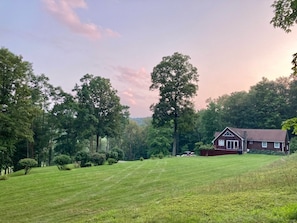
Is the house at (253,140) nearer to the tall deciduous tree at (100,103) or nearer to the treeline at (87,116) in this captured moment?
the treeline at (87,116)

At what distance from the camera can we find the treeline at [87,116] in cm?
2480

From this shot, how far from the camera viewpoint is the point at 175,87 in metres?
39.8

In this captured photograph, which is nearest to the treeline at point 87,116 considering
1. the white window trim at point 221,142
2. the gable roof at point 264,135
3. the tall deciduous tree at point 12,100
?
the tall deciduous tree at point 12,100

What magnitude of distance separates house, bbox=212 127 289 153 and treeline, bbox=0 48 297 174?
232 inches

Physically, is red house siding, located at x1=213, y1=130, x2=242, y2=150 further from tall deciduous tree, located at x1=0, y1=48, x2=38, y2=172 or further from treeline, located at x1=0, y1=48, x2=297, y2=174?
tall deciduous tree, located at x1=0, y1=48, x2=38, y2=172

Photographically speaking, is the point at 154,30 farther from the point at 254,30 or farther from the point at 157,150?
the point at 157,150

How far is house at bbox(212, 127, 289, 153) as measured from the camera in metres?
40.3

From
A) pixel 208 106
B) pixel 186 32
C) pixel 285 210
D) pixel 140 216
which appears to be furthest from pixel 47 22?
pixel 208 106

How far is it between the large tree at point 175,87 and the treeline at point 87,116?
1586mm

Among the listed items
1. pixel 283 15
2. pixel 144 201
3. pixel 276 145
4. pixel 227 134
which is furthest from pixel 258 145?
pixel 144 201

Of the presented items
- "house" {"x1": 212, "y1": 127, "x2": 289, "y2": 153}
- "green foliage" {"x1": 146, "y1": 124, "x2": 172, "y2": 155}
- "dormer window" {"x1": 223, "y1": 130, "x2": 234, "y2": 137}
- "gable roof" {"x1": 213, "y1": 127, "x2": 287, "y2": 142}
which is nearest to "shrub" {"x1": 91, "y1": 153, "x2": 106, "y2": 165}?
"house" {"x1": 212, "y1": 127, "x2": 289, "y2": 153}

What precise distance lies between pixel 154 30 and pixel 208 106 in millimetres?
37383

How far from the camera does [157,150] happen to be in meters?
52.2

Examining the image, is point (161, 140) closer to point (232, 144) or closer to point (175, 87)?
point (232, 144)
